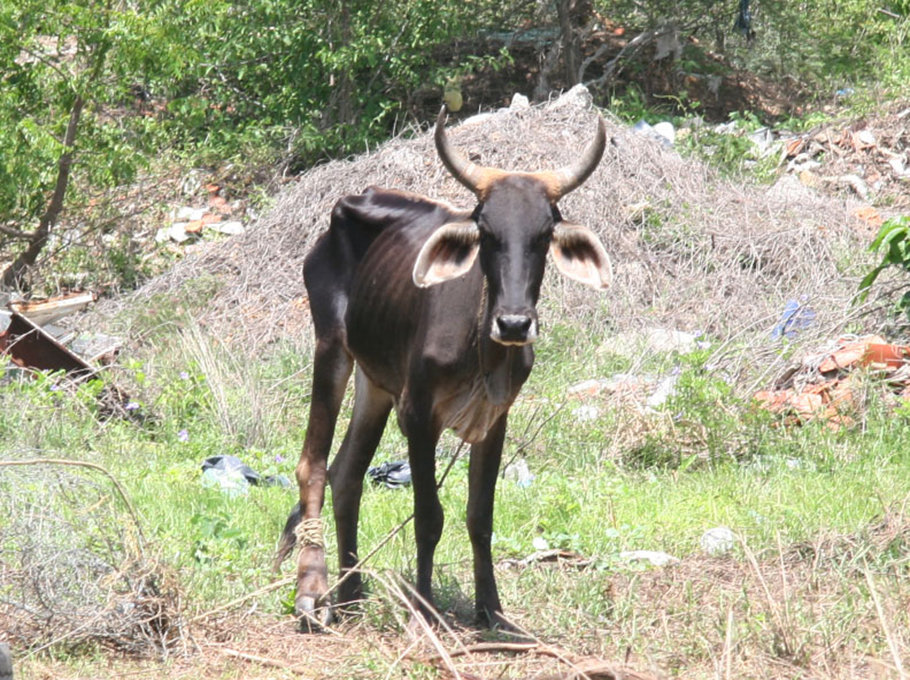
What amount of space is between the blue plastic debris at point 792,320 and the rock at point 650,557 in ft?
12.8

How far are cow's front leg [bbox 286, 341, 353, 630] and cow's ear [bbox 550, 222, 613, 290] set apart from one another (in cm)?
145

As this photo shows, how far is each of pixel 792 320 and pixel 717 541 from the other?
4010 mm

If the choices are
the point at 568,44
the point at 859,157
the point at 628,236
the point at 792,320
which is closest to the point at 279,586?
the point at 792,320

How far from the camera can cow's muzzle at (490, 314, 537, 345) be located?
4.18 m

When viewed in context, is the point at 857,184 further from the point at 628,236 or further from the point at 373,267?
the point at 373,267

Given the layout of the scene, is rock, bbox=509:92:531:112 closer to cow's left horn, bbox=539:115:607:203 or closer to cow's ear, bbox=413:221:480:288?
cow's left horn, bbox=539:115:607:203

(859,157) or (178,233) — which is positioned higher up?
(178,233)

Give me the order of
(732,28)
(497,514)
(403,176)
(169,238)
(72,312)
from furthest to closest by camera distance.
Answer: (732,28) < (169,238) < (403,176) < (72,312) < (497,514)

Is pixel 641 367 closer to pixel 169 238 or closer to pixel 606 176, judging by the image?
pixel 606 176

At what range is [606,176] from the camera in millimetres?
11617

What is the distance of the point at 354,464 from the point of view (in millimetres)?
5457

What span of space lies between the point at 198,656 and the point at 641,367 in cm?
512

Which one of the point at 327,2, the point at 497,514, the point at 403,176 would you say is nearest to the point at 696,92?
the point at 327,2

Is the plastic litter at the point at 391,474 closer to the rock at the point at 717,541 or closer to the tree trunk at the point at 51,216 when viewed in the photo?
the rock at the point at 717,541
